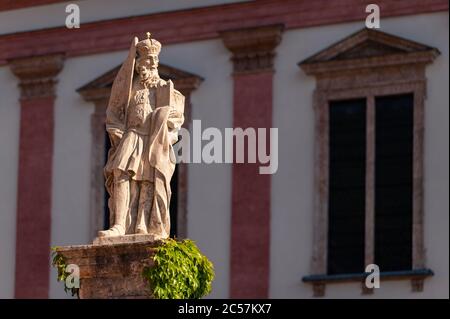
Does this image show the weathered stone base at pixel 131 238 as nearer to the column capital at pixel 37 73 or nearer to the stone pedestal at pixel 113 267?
the stone pedestal at pixel 113 267

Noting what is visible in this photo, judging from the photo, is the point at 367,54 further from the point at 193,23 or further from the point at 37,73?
the point at 37,73

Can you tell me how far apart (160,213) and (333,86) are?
53.5 feet

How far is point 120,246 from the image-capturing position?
2358cm

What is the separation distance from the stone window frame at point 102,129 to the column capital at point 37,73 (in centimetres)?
78

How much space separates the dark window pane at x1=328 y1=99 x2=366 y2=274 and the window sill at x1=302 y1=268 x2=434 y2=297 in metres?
0.27

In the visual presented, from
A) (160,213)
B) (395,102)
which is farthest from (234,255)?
(160,213)

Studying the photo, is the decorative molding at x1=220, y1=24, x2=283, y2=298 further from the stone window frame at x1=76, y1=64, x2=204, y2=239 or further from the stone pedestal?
the stone pedestal

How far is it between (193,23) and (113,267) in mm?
18444

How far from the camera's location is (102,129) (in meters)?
42.2

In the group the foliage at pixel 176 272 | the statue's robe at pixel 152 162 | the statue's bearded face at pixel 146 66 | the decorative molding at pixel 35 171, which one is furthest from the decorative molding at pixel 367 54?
the foliage at pixel 176 272

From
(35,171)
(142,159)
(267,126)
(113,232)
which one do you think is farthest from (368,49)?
(113,232)

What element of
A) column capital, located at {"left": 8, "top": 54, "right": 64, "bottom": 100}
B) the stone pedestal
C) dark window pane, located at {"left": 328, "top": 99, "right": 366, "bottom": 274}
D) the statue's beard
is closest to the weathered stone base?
the stone pedestal

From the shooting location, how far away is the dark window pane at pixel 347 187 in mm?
39188
